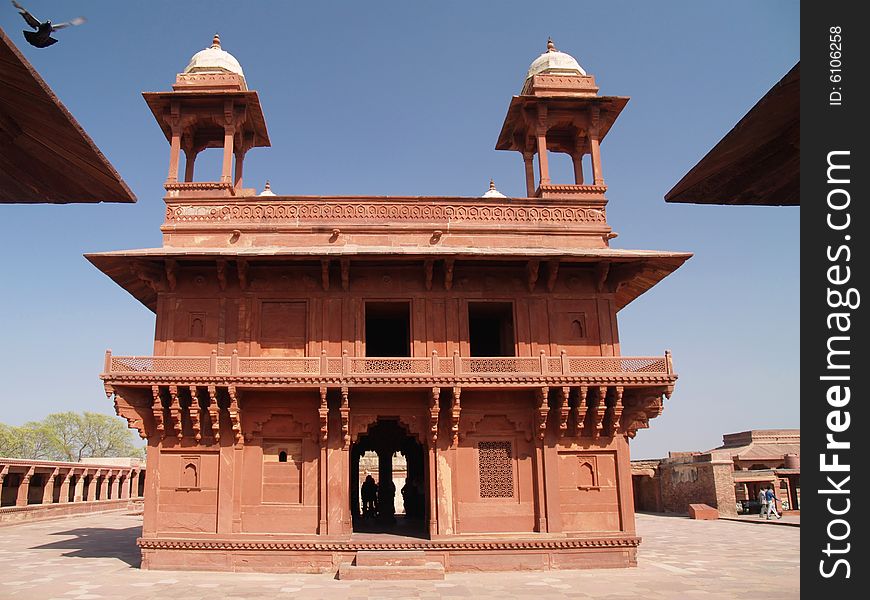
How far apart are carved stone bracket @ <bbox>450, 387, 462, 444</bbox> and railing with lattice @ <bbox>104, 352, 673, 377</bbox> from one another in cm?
39

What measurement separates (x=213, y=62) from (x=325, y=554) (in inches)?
506

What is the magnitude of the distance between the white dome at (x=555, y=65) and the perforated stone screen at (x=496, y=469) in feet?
33.2

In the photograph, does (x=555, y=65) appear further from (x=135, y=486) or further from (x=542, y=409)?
(x=135, y=486)

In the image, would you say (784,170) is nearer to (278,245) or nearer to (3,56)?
(3,56)

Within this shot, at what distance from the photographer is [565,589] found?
12039 mm

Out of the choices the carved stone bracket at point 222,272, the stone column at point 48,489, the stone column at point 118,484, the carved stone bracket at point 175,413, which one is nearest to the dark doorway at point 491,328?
the carved stone bracket at point 222,272

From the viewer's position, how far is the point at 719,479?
29.3 meters

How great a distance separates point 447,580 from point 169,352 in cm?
792

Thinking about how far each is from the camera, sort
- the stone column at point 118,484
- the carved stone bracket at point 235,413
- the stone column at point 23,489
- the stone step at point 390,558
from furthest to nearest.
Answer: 1. the stone column at point 118,484
2. the stone column at point 23,489
3. the carved stone bracket at point 235,413
4. the stone step at point 390,558

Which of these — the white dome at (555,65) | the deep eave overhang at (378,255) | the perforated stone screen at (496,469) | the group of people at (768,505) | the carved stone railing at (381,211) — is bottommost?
the group of people at (768,505)

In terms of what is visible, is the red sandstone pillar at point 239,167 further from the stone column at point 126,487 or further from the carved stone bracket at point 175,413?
the stone column at point 126,487

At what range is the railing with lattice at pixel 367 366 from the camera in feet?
47.1

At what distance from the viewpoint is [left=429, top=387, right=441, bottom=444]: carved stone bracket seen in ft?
47.2
